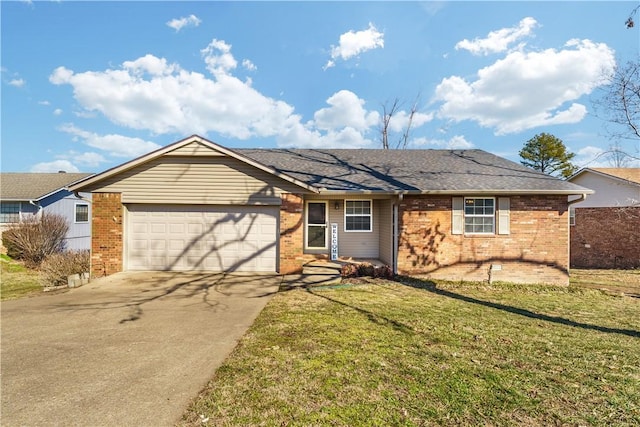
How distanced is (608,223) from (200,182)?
61.7ft

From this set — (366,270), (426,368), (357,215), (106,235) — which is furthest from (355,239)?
(106,235)

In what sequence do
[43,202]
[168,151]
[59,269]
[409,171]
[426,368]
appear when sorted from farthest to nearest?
[43,202], [409,171], [168,151], [59,269], [426,368]

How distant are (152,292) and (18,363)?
3729 millimetres

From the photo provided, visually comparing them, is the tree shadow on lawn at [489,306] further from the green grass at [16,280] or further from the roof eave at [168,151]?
the green grass at [16,280]

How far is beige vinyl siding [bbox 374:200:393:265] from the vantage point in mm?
10496

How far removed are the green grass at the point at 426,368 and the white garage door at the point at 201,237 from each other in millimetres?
3378

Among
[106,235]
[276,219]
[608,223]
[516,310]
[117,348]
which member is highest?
[276,219]

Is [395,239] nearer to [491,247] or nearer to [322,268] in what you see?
[322,268]

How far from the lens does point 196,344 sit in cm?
477

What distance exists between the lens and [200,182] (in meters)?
9.92

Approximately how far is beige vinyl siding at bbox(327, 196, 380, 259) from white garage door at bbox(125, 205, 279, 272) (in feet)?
9.44

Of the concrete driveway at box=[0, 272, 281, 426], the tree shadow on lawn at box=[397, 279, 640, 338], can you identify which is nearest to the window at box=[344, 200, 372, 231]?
the tree shadow on lawn at box=[397, 279, 640, 338]

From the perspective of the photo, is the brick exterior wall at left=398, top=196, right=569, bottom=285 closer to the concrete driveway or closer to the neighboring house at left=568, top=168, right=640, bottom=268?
the concrete driveway

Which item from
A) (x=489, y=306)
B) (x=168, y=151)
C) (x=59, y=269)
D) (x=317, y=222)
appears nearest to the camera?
(x=489, y=306)
